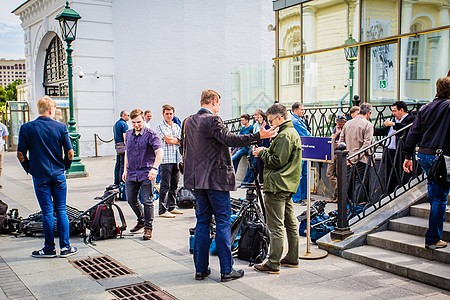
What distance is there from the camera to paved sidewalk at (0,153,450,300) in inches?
177

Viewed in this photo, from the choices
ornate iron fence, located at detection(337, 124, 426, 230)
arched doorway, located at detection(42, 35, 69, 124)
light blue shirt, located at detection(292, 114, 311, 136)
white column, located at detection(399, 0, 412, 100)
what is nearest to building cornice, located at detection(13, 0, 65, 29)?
arched doorway, located at detection(42, 35, 69, 124)

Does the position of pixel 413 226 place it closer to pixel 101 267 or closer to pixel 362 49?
pixel 101 267

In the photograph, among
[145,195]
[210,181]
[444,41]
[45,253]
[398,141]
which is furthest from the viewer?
[444,41]

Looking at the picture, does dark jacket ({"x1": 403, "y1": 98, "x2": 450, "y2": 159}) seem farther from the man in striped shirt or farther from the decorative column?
the decorative column

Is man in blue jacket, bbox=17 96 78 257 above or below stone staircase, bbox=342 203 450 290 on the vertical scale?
above

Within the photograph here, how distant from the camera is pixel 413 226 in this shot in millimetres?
5848

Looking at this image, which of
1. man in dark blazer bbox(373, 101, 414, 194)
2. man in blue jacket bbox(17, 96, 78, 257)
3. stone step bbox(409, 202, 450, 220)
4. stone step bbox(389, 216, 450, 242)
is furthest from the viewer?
man in dark blazer bbox(373, 101, 414, 194)

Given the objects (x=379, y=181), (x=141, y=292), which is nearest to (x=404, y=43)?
(x=379, y=181)

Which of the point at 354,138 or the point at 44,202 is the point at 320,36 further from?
the point at 44,202

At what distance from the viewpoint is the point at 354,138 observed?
8.52 meters

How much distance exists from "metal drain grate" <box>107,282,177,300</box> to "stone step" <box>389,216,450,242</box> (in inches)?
131

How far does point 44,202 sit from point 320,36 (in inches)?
458

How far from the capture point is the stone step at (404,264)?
469 centimetres

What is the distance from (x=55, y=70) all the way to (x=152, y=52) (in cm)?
649
